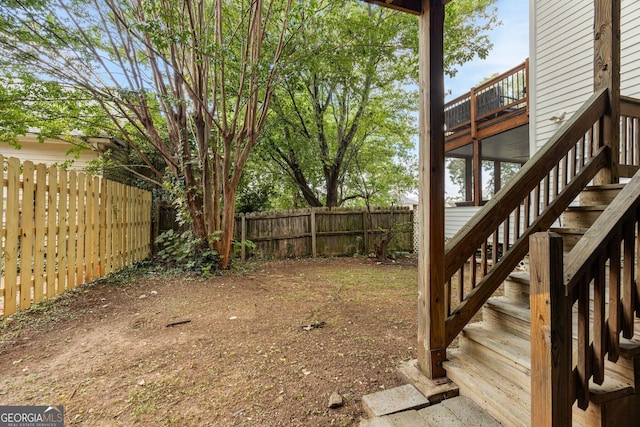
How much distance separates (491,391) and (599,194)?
1.95 m

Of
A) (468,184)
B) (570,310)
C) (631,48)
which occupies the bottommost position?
(570,310)

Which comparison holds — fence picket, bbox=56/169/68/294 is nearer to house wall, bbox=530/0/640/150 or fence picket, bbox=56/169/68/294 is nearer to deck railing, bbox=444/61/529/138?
house wall, bbox=530/0/640/150

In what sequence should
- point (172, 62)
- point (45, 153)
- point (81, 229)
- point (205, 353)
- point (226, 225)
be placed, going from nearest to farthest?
point (205, 353) → point (81, 229) → point (172, 62) → point (226, 225) → point (45, 153)

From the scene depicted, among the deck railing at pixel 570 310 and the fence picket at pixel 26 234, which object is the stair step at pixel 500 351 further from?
the fence picket at pixel 26 234

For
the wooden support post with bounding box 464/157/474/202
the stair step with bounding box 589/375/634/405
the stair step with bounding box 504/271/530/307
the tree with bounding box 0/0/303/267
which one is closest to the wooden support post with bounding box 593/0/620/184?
the stair step with bounding box 504/271/530/307

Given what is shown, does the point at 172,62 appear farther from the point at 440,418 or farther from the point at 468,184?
the point at 468,184

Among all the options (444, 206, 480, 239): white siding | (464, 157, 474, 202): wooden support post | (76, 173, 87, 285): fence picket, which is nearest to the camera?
(76, 173, 87, 285): fence picket

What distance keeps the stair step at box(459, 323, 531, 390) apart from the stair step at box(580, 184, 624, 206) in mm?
1456

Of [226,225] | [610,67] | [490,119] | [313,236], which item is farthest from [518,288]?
[490,119]

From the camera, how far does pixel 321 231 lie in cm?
727

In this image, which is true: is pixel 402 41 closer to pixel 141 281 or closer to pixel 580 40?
pixel 580 40

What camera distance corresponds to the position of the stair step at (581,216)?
222 centimetres

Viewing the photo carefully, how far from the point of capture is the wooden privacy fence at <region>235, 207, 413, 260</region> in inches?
266

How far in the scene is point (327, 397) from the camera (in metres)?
1.73
